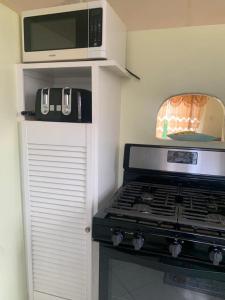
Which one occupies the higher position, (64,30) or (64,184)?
(64,30)

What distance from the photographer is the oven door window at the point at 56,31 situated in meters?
1.10

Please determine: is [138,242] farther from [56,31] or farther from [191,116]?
[56,31]

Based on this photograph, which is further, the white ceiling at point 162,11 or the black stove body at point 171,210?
the white ceiling at point 162,11

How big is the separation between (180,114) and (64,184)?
0.80 m

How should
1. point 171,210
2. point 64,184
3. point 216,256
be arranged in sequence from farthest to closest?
1. point 64,184
2. point 171,210
3. point 216,256

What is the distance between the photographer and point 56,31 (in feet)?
3.80

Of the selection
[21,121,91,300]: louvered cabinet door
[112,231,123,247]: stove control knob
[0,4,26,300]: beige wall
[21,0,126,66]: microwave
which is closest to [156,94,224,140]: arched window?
[21,0,126,66]: microwave

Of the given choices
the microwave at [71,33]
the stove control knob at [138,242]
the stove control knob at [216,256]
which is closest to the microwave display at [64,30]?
the microwave at [71,33]

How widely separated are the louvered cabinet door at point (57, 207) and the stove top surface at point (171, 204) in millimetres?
206

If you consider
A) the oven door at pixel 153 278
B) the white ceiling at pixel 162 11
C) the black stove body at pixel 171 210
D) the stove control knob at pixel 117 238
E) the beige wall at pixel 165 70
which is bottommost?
the oven door at pixel 153 278

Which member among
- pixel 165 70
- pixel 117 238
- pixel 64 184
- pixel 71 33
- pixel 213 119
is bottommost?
pixel 117 238

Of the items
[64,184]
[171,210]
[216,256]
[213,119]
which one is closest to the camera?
[216,256]

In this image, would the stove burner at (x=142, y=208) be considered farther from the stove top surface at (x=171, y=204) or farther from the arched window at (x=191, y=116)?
the arched window at (x=191, y=116)

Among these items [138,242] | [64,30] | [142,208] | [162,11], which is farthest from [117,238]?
[162,11]
